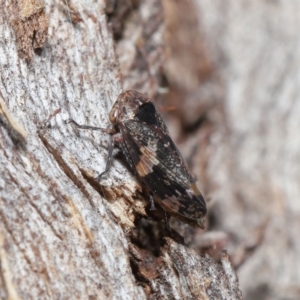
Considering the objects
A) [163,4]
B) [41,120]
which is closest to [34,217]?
[41,120]

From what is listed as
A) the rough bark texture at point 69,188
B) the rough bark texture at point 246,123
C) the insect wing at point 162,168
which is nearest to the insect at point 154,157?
the insect wing at point 162,168

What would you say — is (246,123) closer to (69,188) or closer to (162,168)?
(162,168)

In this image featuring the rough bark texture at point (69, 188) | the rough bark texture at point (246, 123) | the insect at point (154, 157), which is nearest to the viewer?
the rough bark texture at point (69, 188)

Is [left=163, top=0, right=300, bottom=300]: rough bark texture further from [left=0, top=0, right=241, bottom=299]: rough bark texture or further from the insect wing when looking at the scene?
[left=0, top=0, right=241, bottom=299]: rough bark texture

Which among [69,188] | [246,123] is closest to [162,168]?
[69,188]

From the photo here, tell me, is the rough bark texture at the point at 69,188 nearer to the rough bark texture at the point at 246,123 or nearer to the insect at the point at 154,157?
the insect at the point at 154,157

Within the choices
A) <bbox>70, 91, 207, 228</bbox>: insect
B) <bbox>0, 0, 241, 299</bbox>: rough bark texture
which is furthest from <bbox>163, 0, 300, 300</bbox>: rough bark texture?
<bbox>0, 0, 241, 299</bbox>: rough bark texture
